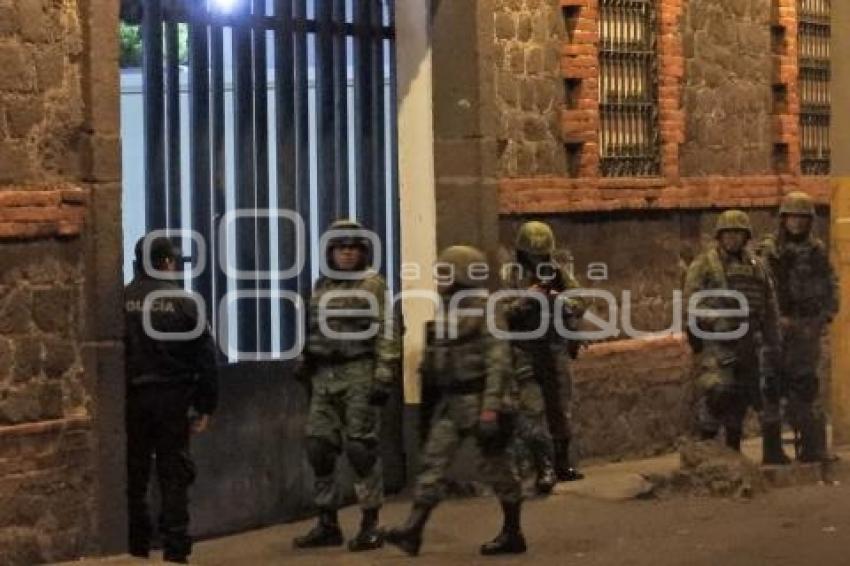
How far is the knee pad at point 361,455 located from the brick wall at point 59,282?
124 centimetres

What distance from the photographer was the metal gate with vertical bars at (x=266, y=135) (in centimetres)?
1287

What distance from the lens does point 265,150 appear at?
13.5 m

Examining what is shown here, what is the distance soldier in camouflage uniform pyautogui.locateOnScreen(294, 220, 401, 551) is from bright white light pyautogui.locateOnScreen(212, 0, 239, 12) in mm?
1966

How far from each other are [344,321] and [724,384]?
11.7ft

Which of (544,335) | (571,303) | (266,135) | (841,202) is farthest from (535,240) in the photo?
(841,202)

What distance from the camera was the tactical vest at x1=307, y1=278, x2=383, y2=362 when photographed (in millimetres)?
11930

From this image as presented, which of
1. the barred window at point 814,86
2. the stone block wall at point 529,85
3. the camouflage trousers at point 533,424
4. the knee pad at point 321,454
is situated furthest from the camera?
the barred window at point 814,86

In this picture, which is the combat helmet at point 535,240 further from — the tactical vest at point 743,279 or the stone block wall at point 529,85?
the tactical vest at point 743,279

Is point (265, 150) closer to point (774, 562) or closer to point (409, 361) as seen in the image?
point (409, 361)

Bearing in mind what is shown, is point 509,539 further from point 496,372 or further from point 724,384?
point 724,384

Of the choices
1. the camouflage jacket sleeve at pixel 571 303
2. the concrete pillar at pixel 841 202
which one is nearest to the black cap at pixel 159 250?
the camouflage jacket sleeve at pixel 571 303

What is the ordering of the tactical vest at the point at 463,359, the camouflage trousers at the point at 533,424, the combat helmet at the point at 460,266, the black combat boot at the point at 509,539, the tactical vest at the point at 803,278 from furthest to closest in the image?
the tactical vest at the point at 803,278
the camouflage trousers at the point at 533,424
the black combat boot at the point at 509,539
the tactical vest at the point at 463,359
the combat helmet at the point at 460,266

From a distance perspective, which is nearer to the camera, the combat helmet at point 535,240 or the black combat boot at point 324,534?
the black combat boot at point 324,534

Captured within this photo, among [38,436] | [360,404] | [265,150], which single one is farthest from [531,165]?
[38,436]
